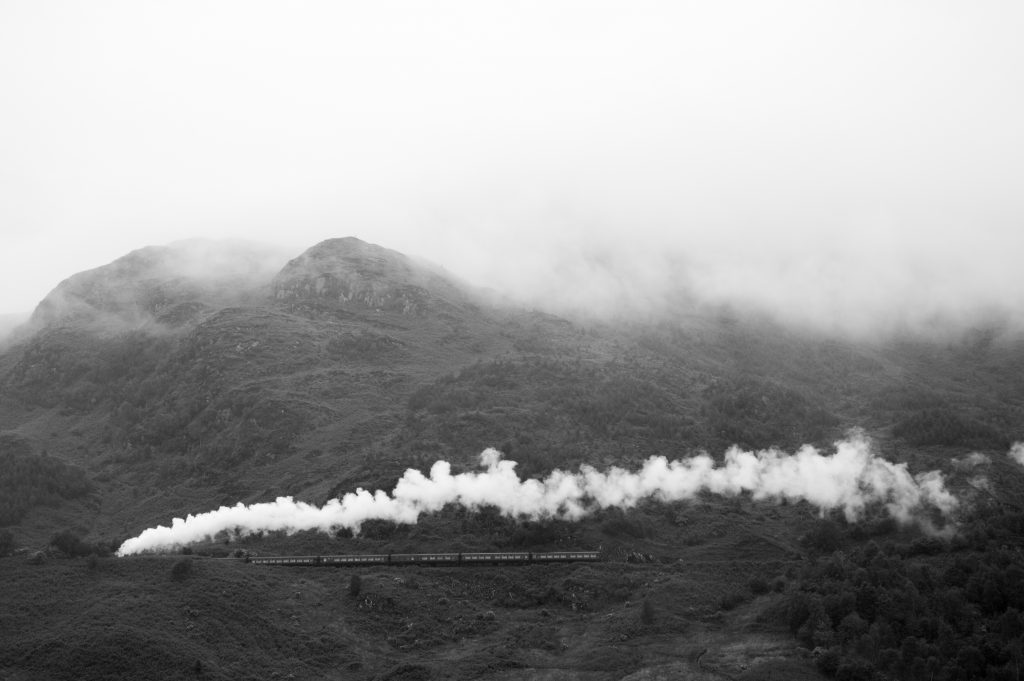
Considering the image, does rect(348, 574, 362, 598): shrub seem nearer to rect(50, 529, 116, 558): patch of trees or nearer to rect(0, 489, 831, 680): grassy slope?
rect(0, 489, 831, 680): grassy slope

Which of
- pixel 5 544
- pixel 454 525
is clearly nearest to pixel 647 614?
pixel 454 525

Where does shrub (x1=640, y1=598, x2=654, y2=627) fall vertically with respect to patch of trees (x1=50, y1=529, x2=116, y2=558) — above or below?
below

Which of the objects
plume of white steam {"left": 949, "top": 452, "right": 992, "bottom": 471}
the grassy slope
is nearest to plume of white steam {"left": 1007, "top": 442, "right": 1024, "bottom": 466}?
plume of white steam {"left": 949, "top": 452, "right": 992, "bottom": 471}

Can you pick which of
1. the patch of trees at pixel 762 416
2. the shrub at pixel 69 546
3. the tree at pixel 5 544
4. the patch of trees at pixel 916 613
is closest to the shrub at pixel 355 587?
the shrub at pixel 69 546

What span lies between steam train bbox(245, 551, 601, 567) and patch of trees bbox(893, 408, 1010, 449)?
254ft

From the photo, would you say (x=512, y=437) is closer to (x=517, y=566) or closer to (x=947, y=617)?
(x=517, y=566)

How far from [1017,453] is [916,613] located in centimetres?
7081

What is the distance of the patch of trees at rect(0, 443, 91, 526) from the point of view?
149962mm

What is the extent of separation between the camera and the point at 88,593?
92.8 meters

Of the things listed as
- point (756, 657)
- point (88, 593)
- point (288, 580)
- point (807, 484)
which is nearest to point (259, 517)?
point (288, 580)

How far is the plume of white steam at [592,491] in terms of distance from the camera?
124 meters

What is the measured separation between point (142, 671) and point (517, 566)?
155 ft

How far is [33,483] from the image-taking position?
160 meters

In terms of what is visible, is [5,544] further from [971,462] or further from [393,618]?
[971,462]
